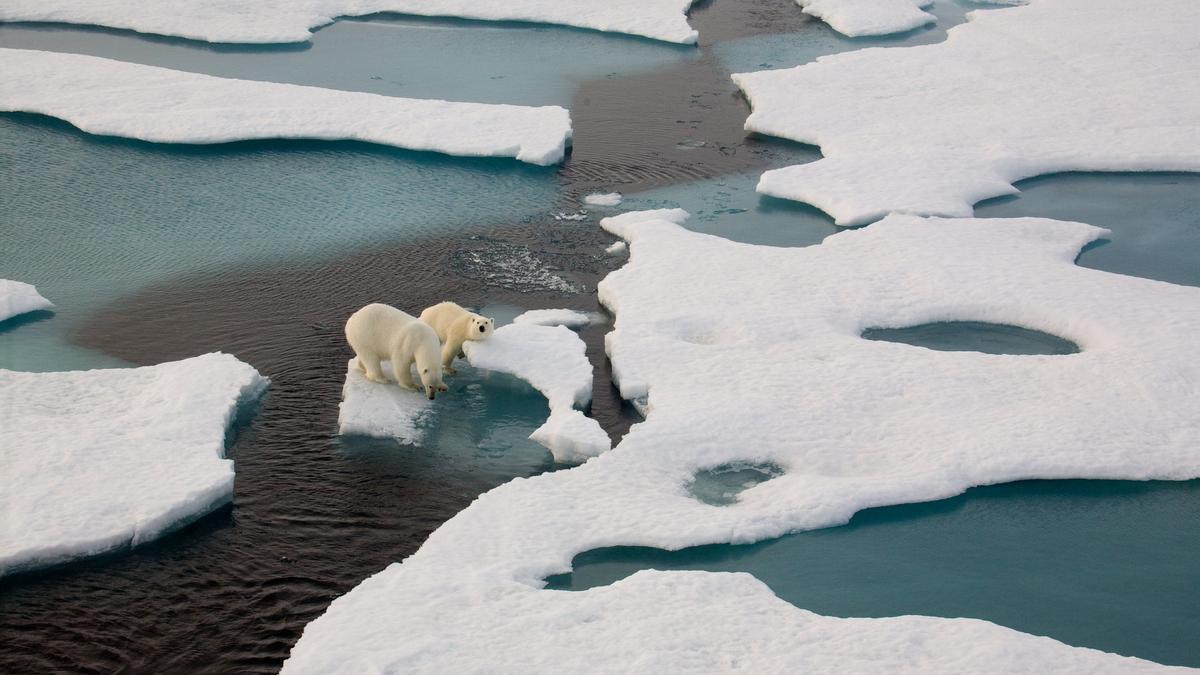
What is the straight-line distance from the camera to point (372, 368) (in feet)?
35.9

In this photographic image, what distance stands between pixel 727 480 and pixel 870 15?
1896cm

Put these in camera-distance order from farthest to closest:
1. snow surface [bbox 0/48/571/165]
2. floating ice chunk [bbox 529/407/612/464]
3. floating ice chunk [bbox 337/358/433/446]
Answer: snow surface [bbox 0/48/571/165] → floating ice chunk [bbox 337/358/433/446] → floating ice chunk [bbox 529/407/612/464]

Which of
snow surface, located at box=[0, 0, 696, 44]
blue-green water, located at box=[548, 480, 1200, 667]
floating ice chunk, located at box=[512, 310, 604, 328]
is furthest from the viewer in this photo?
snow surface, located at box=[0, 0, 696, 44]

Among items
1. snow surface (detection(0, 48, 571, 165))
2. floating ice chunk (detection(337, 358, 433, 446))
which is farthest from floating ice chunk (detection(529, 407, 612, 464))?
snow surface (detection(0, 48, 571, 165))

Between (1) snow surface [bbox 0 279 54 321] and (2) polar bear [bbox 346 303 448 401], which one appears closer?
(2) polar bear [bbox 346 303 448 401]

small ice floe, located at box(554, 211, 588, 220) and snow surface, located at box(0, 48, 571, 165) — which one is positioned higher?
snow surface, located at box(0, 48, 571, 165)

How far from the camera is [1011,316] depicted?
12602 millimetres

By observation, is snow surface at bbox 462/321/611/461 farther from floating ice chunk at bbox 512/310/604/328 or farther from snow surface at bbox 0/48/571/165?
snow surface at bbox 0/48/571/165

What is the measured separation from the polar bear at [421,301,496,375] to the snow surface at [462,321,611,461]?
6.1 inches

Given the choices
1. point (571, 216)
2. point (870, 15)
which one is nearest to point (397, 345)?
point (571, 216)

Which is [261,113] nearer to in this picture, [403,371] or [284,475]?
[403,371]

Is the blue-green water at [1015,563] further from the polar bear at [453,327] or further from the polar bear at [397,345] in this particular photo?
the polar bear at [453,327]

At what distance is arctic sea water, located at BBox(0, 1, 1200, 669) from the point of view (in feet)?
27.5

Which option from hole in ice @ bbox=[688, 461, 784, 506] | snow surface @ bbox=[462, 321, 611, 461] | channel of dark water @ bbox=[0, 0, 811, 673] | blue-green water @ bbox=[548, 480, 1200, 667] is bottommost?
blue-green water @ bbox=[548, 480, 1200, 667]
